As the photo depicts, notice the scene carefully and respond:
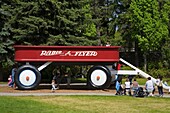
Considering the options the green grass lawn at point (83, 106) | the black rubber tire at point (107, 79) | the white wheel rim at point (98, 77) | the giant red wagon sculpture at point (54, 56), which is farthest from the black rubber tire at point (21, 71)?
the green grass lawn at point (83, 106)

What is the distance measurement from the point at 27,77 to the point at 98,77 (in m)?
4.22

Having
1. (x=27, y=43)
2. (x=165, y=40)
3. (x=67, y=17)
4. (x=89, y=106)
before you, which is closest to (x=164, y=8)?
(x=165, y=40)

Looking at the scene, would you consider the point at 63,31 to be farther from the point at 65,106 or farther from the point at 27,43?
the point at 65,106

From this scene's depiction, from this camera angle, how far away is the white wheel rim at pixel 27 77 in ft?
72.0

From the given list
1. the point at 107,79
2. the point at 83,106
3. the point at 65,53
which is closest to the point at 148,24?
Result: the point at 107,79

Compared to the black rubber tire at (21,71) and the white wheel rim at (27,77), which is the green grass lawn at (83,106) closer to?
the black rubber tire at (21,71)

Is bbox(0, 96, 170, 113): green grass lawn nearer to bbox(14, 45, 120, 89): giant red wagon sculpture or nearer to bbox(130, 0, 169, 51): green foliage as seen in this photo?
bbox(14, 45, 120, 89): giant red wagon sculpture

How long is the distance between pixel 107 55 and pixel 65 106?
7.71m

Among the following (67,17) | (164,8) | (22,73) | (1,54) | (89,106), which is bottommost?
(89,106)

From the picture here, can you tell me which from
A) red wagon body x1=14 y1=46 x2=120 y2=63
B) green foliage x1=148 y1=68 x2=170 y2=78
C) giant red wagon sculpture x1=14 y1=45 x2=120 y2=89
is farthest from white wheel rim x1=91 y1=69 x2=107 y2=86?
green foliage x1=148 y1=68 x2=170 y2=78

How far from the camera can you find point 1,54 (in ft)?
105

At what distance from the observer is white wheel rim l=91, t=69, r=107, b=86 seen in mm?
22156

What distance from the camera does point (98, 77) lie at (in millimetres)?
22328

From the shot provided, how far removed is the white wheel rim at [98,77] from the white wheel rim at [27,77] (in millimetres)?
3514
